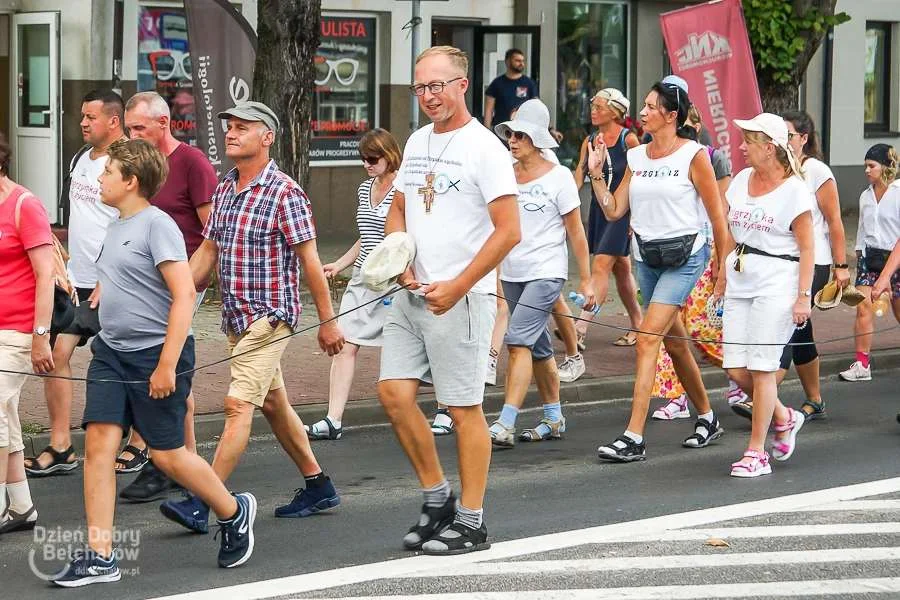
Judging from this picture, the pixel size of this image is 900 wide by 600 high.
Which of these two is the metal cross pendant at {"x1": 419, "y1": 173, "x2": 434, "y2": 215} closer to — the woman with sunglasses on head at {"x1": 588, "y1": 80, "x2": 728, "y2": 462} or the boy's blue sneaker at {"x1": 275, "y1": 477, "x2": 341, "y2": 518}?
the boy's blue sneaker at {"x1": 275, "y1": 477, "x2": 341, "y2": 518}

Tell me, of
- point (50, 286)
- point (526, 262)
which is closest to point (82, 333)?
point (50, 286)

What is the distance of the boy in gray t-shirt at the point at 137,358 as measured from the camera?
589cm

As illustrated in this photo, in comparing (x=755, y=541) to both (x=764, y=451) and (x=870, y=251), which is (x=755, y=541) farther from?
(x=870, y=251)

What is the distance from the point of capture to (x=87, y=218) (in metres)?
7.98

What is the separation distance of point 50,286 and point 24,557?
3.70 ft

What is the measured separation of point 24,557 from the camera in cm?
635

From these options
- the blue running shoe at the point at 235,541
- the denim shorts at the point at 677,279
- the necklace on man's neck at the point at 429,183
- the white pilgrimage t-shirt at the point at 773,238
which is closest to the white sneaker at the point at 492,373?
the denim shorts at the point at 677,279

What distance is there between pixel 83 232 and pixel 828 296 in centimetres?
405

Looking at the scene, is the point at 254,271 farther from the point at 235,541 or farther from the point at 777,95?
the point at 777,95

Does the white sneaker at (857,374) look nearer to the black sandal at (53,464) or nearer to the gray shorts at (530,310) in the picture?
the gray shorts at (530,310)

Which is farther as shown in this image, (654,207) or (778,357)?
(654,207)

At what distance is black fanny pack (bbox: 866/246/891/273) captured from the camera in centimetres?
1101

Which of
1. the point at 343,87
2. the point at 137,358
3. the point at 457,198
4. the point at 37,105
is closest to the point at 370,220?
the point at 457,198

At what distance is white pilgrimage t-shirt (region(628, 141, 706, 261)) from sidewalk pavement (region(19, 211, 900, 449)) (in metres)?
2.13
